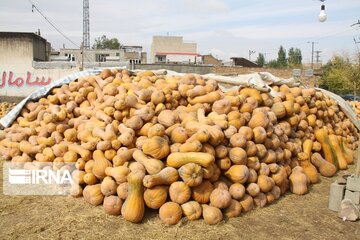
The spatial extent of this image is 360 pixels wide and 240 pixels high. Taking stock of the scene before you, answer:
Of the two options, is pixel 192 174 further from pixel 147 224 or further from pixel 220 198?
pixel 147 224

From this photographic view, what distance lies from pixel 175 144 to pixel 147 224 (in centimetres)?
109

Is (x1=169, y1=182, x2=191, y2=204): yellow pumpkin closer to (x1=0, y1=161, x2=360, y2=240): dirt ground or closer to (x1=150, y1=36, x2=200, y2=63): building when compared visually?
(x1=0, y1=161, x2=360, y2=240): dirt ground

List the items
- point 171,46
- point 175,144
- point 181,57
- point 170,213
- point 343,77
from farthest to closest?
point 171,46 → point 181,57 → point 343,77 → point 175,144 → point 170,213

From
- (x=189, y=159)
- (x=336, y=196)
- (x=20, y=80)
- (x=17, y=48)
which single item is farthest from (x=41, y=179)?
(x=17, y=48)

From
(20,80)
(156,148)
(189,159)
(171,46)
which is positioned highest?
(171,46)

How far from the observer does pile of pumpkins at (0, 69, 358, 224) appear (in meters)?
4.31

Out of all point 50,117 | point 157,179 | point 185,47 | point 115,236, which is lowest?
point 115,236

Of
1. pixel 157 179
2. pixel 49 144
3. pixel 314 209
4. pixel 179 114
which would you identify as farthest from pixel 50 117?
pixel 314 209

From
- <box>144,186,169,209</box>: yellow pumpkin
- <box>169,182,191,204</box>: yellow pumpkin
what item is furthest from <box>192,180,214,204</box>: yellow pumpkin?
<box>144,186,169,209</box>: yellow pumpkin

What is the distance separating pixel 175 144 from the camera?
15.3 ft

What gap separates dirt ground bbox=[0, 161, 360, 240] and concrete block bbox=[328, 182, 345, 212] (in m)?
0.09

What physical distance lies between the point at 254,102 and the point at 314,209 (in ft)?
6.36

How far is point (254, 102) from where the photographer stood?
588cm

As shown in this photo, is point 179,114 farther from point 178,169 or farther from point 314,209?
point 314,209
